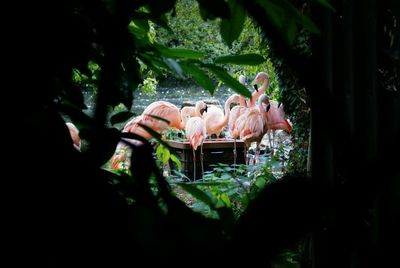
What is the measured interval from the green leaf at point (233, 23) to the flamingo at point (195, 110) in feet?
17.5

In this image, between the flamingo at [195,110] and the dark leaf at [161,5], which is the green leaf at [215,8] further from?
the flamingo at [195,110]

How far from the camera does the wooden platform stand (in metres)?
5.80

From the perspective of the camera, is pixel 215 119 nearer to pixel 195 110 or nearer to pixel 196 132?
Answer: pixel 195 110

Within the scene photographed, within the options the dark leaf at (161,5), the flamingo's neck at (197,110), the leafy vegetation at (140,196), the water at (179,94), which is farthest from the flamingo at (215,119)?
the leafy vegetation at (140,196)

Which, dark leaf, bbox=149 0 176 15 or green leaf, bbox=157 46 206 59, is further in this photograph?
green leaf, bbox=157 46 206 59

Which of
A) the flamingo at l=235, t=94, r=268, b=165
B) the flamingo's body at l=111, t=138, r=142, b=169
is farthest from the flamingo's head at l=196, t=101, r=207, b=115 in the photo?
the flamingo's body at l=111, t=138, r=142, b=169

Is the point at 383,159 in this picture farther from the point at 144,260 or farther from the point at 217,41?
the point at 217,41

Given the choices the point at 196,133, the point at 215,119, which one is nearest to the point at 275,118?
the point at 196,133

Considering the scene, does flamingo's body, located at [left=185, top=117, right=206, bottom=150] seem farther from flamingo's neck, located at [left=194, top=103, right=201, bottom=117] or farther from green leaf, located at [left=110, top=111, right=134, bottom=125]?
green leaf, located at [left=110, top=111, right=134, bottom=125]

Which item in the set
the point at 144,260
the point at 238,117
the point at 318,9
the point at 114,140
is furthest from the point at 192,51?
the point at 238,117

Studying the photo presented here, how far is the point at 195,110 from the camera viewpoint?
19.5 feet

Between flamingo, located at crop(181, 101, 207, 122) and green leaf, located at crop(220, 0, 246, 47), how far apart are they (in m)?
5.35

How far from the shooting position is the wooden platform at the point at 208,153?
19.0 ft

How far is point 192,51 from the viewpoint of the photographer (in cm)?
53
